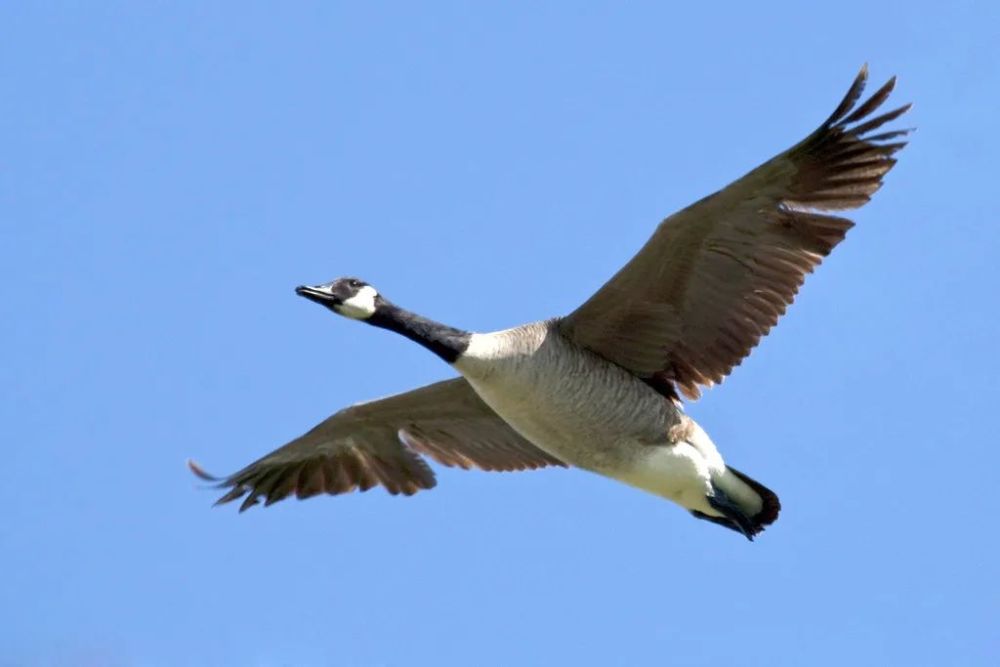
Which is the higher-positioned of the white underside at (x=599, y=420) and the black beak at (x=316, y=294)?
the black beak at (x=316, y=294)

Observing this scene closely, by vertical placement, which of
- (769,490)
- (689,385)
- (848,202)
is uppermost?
(848,202)

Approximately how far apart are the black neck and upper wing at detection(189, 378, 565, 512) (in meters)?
0.84

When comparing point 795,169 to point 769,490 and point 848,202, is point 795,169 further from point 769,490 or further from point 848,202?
point 769,490

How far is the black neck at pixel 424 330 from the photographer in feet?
38.9

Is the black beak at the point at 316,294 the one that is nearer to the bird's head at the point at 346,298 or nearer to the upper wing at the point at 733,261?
the bird's head at the point at 346,298

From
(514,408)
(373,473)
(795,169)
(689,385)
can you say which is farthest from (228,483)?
(795,169)

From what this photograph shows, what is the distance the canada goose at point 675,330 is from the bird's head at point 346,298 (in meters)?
0.01

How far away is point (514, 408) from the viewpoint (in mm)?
11820

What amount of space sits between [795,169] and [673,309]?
1404 millimetres

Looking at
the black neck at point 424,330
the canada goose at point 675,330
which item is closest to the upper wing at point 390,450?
the canada goose at point 675,330

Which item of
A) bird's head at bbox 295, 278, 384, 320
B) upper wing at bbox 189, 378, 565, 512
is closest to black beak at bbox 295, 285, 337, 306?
bird's head at bbox 295, 278, 384, 320

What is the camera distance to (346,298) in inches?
499

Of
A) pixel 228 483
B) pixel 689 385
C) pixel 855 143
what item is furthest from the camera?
pixel 228 483

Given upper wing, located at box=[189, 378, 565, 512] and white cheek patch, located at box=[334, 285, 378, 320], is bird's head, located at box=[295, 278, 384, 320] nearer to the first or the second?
white cheek patch, located at box=[334, 285, 378, 320]
